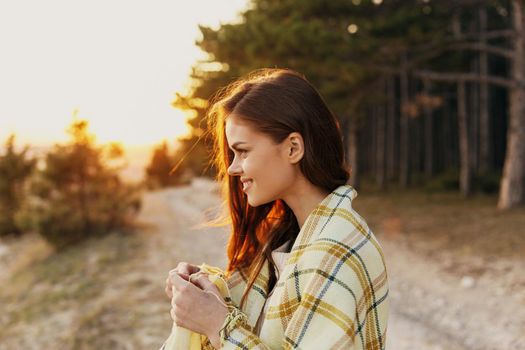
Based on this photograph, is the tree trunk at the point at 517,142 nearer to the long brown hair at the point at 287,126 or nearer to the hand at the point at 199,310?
the long brown hair at the point at 287,126

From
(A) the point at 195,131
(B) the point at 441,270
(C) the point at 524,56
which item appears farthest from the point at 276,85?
(A) the point at 195,131

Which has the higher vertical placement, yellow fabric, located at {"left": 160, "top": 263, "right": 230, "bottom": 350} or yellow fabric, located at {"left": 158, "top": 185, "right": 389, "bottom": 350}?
yellow fabric, located at {"left": 158, "top": 185, "right": 389, "bottom": 350}

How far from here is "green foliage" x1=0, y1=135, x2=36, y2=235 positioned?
74.0 ft

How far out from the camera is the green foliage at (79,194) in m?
14.5

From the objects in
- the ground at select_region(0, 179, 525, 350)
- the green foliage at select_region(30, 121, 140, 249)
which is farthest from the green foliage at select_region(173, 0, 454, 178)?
the green foliage at select_region(30, 121, 140, 249)

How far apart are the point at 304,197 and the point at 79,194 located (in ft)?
47.6

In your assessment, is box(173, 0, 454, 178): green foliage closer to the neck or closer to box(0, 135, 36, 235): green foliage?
the neck

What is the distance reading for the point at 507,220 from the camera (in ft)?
36.9

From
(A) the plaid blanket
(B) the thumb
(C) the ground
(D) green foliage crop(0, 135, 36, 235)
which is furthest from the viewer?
(D) green foliage crop(0, 135, 36, 235)

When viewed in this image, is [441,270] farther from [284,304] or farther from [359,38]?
[284,304]

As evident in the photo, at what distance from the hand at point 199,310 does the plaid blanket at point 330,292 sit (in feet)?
0.21

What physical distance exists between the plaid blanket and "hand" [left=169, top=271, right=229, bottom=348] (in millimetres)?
62

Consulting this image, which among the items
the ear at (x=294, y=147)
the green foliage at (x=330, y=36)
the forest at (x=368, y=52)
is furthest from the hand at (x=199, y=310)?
the green foliage at (x=330, y=36)

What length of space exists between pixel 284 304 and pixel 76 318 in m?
7.36
